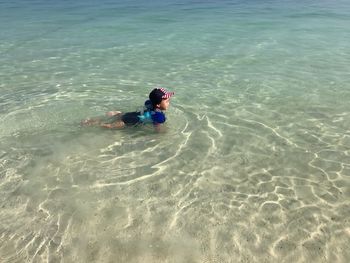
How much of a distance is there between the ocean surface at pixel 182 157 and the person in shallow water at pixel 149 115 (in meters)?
0.21

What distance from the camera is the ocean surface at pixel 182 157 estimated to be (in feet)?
17.4

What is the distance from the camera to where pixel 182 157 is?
24.4 feet

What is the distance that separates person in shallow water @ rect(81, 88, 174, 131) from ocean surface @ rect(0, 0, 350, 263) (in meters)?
0.21

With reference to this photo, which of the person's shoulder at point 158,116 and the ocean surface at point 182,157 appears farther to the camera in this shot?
the person's shoulder at point 158,116

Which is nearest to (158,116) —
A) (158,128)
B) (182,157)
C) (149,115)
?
(149,115)

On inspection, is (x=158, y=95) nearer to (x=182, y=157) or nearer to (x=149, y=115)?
(x=149, y=115)

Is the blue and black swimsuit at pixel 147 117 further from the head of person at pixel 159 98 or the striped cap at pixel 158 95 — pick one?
the striped cap at pixel 158 95

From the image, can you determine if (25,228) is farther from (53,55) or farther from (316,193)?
(53,55)

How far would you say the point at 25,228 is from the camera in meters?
5.52

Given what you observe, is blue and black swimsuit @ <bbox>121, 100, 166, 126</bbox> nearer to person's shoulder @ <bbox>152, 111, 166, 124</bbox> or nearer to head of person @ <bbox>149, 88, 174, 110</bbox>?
person's shoulder @ <bbox>152, 111, 166, 124</bbox>

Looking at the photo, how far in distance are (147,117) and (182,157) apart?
1373mm

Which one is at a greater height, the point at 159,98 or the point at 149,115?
the point at 159,98

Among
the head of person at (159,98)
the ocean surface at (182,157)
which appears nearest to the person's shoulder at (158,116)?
the head of person at (159,98)

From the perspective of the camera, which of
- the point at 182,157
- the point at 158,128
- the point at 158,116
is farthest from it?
the point at 158,128
